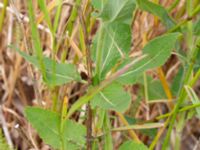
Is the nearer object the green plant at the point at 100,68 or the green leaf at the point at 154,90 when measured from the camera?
the green plant at the point at 100,68

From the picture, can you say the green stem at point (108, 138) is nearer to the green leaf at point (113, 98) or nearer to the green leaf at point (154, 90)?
the green leaf at point (113, 98)

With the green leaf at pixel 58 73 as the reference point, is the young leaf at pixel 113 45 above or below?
above

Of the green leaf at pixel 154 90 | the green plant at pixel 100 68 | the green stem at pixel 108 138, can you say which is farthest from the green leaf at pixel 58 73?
the green leaf at pixel 154 90

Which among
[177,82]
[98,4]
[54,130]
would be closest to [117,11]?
[98,4]

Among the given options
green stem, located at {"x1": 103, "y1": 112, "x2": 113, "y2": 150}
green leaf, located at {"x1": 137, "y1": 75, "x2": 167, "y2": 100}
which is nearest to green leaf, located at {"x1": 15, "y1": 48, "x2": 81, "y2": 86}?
green stem, located at {"x1": 103, "y1": 112, "x2": 113, "y2": 150}

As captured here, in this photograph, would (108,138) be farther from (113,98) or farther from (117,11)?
(117,11)

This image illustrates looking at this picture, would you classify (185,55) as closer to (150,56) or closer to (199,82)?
(150,56)

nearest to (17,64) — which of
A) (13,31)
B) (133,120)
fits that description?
(13,31)
